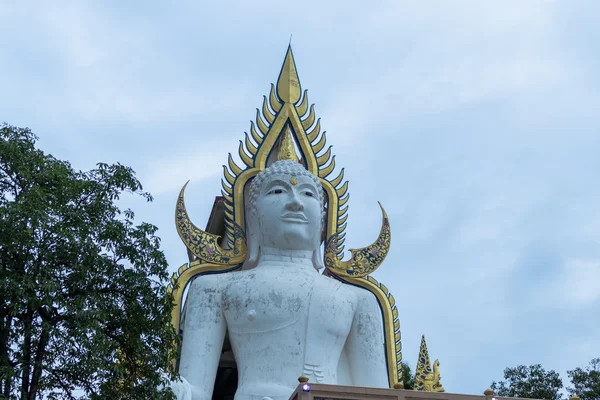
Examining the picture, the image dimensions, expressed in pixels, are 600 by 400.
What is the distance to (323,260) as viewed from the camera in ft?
39.5

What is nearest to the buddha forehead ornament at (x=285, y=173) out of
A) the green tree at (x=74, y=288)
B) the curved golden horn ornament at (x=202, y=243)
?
the curved golden horn ornament at (x=202, y=243)

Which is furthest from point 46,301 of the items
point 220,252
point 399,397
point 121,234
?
point 220,252

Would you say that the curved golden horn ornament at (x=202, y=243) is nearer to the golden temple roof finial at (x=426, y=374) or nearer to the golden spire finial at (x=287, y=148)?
the golden spire finial at (x=287, y=148)

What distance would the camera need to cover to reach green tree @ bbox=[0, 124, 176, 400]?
7824mm

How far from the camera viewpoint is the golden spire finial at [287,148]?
40.3 ft

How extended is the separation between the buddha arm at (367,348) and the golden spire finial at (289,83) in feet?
Answer: 9.35

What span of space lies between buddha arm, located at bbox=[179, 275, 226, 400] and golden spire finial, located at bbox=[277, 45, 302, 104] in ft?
8.74

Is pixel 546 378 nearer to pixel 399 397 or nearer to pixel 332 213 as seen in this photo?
pixel 332 213

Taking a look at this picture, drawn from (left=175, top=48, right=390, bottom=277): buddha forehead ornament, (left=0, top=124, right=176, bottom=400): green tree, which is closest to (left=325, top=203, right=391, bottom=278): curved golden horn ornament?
(left=175, top=48, right=390, bottom=277): buddha forehead ornament

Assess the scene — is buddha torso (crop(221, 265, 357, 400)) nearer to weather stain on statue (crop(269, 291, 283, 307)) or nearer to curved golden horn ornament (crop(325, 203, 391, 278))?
weather stain on statue (crop(269, 291, 283, 307))

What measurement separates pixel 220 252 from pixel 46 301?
14.1 ft

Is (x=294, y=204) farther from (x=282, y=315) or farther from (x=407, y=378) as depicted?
(x=407, y=378)

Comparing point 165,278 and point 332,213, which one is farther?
point 332,213

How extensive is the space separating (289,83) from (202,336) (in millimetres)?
3666
